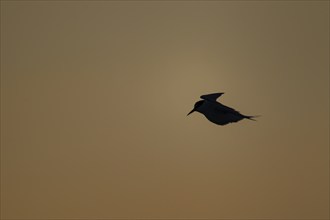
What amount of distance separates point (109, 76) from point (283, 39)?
1.07 m

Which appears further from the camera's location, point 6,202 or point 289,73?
point 289,73

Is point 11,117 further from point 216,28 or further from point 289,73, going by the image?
point 289,73

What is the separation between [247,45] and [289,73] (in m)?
0.30

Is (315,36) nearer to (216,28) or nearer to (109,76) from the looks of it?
(216,28)

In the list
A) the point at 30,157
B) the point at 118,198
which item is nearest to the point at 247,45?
the point at 118,198

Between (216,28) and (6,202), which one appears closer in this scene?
(6,202)

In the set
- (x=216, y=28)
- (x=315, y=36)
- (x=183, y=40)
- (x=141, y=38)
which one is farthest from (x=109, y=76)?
(x=315, y=36)

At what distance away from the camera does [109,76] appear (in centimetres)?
275

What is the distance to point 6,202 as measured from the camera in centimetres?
263

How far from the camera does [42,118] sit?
271cm

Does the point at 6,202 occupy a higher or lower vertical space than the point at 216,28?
lower

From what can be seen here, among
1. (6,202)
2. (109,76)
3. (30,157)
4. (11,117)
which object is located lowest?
(6,202)

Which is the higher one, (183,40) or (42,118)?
(183,40)

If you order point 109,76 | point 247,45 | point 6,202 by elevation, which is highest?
point 247,45
